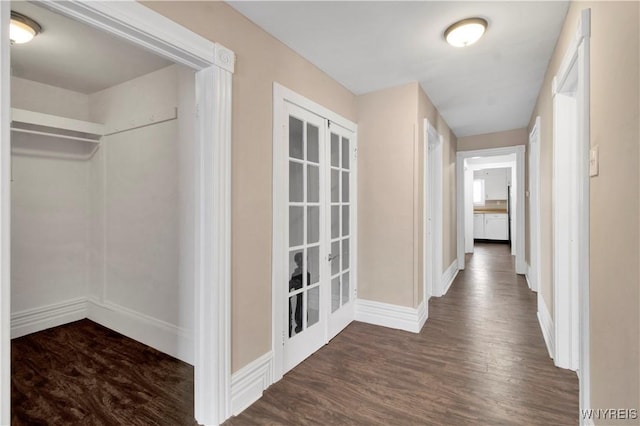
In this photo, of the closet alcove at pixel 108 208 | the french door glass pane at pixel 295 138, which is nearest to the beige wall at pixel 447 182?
the french door glass pane at pixel 295 138

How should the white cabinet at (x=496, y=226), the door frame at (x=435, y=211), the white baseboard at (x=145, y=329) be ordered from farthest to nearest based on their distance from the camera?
the white cabinet at (x=496, y=226)
the door frame at (x=435, y=211)
the white baseboard at (x=145, y=329)

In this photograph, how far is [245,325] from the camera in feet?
6.41

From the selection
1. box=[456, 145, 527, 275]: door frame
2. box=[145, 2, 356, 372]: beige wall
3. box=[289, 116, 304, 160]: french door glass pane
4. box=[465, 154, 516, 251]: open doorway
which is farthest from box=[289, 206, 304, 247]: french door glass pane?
box=[465, 154, 516, 251]: open doorway

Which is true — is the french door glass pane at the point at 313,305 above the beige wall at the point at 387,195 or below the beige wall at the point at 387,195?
below

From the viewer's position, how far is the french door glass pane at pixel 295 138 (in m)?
2.42

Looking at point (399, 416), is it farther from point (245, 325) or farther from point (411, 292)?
point (411, 292)

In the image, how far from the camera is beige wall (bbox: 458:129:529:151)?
205 inches

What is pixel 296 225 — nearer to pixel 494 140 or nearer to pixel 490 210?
pixel 494 140

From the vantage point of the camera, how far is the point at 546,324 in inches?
112

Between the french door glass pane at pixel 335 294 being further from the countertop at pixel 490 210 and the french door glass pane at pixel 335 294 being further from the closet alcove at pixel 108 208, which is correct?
the countertop at pixel 490 210

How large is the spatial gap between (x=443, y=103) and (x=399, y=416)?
3.41 metres

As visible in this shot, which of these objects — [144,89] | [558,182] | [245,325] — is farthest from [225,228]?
[558,182]

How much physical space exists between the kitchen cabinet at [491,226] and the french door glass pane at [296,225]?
9.06 m

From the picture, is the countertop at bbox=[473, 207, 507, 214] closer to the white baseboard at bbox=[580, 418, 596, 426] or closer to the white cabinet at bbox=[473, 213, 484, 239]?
the white cabinet at bbox=[473, 213, 484, 239]
